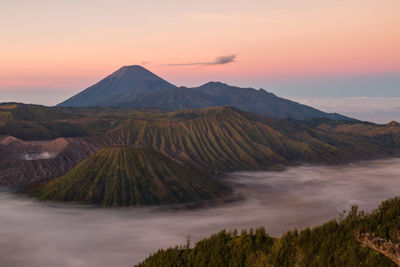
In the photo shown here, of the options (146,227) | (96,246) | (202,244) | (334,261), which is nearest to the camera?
(334,261)

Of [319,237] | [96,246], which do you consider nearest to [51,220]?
[96,246]

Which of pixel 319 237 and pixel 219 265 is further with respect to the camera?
pixel 219 265

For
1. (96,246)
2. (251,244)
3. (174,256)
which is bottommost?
(96,246)

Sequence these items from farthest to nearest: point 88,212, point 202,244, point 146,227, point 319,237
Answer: point 88,212, point 146,227, point 202,244, point 319,237

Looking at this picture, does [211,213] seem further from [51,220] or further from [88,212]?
[51,220]

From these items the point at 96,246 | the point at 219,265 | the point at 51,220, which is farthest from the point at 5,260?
the point at 219,265

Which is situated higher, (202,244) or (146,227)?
(202,244)
